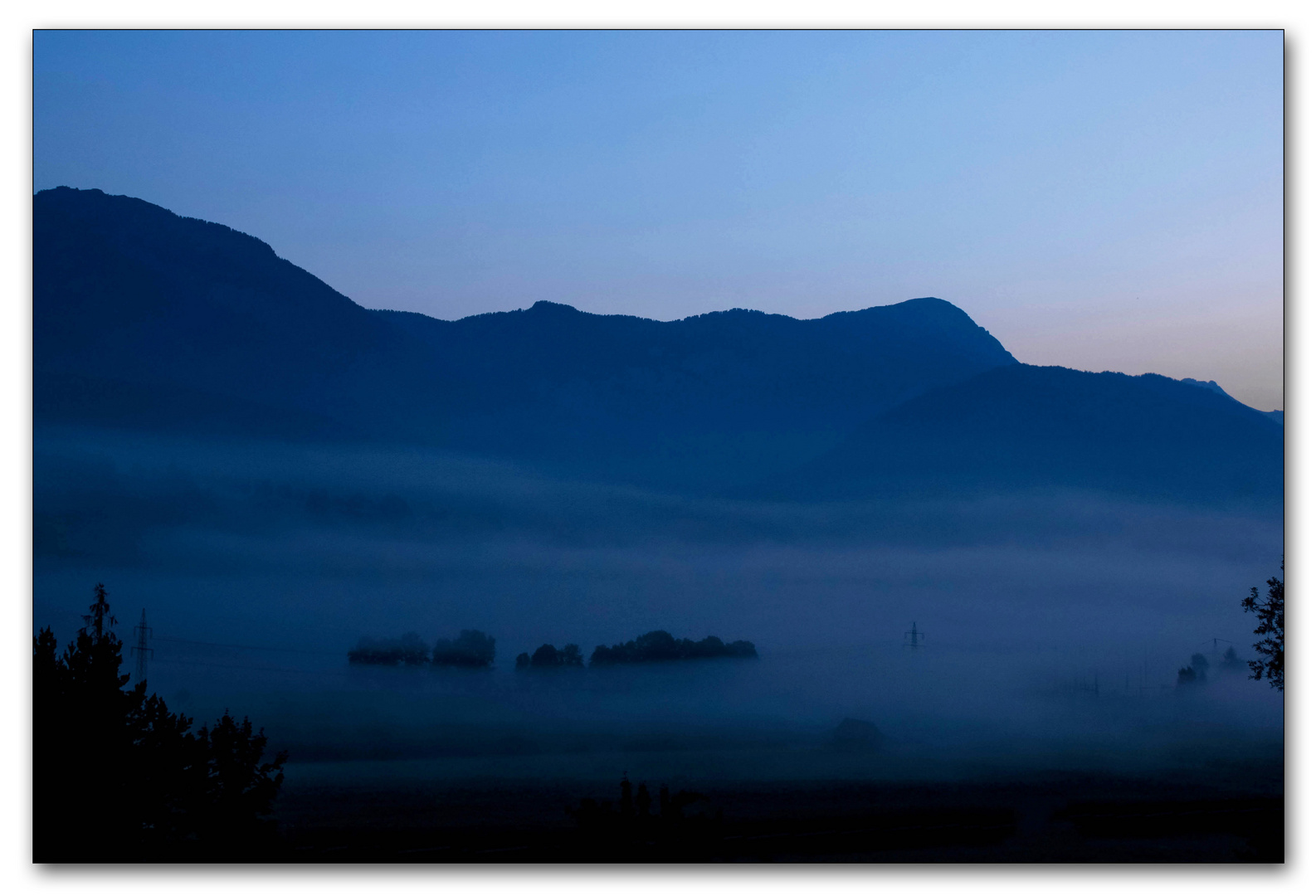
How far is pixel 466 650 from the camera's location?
429cm

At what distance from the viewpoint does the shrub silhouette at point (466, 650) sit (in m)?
4.26

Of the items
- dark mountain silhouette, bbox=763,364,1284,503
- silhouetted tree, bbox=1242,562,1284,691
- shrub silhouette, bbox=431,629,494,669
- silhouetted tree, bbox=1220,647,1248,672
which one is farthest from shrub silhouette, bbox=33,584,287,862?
silhouetted tree, bbox=1242,562,1284,691

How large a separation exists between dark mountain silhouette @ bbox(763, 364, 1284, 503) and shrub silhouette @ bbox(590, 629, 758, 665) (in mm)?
879

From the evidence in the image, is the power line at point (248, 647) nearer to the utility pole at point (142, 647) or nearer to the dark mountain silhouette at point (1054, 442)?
the utility pole at point (142, 647)

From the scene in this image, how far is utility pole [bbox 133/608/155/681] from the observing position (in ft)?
13.4

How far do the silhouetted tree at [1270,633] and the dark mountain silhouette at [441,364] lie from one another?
1654 mm

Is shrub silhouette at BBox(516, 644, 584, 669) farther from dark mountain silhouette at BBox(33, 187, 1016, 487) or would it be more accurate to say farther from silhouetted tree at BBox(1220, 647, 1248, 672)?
silhouetted tree at BBox(1220, 647, 1248, 672)

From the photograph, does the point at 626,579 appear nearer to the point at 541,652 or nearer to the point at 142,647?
the point at 541,652

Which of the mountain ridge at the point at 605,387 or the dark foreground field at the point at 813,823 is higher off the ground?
the mountain ridge at the point at 605,387

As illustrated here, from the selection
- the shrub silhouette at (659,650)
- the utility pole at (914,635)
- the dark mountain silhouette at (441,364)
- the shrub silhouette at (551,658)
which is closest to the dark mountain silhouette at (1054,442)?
the dark mountain silhouette at (441,364)

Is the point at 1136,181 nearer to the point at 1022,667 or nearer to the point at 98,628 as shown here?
the point at 1022,667

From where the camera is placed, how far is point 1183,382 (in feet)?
14.8

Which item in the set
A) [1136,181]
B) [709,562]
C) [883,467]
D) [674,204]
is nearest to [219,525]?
[709,562]

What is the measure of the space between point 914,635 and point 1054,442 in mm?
1271
